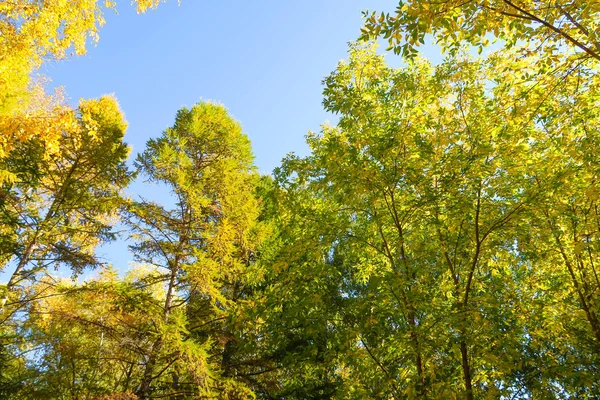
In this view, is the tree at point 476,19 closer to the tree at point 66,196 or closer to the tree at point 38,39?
the tree at point 38,39

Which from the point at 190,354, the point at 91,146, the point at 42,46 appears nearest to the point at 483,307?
the point at 190,354

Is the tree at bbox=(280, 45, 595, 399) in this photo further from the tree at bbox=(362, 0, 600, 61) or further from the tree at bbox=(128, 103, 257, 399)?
the tree at bbox=(128, 103, 257, 399)

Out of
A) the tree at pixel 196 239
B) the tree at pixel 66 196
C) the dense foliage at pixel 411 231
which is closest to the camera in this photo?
the dense foliage at pixel 411 231

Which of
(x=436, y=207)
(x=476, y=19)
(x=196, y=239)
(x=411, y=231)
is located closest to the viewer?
(x=476, y=19)

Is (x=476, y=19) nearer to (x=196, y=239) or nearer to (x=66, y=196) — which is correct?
(x=196, y=239)

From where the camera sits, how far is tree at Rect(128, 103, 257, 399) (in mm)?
6824

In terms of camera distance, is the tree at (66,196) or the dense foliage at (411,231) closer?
the dense foliage at (411,231)

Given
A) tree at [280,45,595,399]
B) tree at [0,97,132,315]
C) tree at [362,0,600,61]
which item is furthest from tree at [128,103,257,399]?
tree at [362,0,600,61]

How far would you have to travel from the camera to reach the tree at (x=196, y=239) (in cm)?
682

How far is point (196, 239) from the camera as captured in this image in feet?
27.5

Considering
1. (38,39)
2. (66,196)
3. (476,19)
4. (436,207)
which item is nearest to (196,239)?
(66,196)

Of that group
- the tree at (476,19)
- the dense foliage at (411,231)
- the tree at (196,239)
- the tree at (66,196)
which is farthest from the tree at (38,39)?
the tree at (476,19)

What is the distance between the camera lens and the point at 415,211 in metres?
4.81

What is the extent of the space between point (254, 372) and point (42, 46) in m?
7.66
